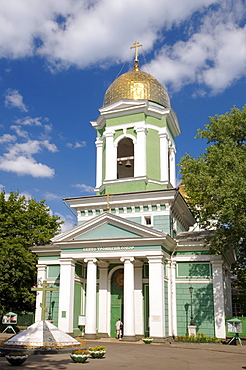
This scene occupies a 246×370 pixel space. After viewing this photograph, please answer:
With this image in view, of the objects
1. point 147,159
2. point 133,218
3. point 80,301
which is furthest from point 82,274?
point 147,159

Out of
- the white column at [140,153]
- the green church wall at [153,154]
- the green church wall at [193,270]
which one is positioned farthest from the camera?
the green church wall at [153,154]

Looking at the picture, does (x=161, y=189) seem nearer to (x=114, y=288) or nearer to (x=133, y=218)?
(x=133, y=218)

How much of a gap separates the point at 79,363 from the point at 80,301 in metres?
12.7

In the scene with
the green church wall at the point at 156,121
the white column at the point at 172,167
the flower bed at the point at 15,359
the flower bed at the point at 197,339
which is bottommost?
the flower bed at the point at 197,339

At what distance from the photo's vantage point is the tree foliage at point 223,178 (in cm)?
1961

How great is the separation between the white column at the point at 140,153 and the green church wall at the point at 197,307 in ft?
24.0

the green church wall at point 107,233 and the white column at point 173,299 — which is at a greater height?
the green church wall at point 107,233

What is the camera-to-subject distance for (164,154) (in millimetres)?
26531

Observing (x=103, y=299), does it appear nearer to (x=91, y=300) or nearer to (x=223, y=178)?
(x=91, y=300)

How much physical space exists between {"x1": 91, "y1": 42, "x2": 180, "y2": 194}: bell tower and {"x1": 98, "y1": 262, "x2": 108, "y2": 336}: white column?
489 cm

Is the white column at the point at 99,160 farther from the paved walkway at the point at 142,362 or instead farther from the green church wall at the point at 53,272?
the paved walkway at the point at 142,362

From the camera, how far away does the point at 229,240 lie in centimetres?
2056

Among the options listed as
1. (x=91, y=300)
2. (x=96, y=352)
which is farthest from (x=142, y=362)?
(x=91, y=300)

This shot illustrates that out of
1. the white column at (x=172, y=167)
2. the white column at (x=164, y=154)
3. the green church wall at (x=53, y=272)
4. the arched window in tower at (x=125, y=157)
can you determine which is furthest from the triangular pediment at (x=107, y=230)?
the white column at (x=172, y=167)
